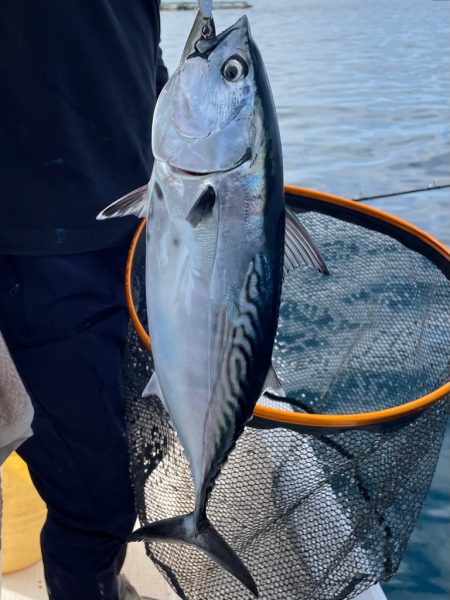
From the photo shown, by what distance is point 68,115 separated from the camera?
142 centimetres

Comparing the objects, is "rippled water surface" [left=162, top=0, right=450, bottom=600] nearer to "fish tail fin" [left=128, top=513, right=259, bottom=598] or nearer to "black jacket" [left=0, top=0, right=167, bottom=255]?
"fish tail fin" [left=128, top=513, right=259, bottom=598]

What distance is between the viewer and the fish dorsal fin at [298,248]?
44.1 inches

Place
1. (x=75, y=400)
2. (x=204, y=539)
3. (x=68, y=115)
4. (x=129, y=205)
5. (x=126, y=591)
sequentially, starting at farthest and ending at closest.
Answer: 1. (x=126, y=591)
2. (x=75, y=400)
3. (x=68, y=115)
4. (x=204, y=539)
5. (x=129, y=205)

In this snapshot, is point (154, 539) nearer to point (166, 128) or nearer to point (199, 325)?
point (199, 325)

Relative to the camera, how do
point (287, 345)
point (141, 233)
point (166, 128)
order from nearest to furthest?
point (166, 128) < point (141, 233) < point (287, 345)

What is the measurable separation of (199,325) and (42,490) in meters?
0.82

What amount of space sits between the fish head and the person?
0.47 metres

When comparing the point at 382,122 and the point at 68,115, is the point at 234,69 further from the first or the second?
the point at 382,122

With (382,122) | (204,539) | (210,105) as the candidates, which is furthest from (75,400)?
(382,122)

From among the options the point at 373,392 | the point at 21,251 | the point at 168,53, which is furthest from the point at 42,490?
the point at 168,53

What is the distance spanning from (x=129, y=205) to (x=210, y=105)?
0.23 meters

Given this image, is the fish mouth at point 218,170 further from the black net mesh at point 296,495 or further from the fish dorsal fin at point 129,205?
the black net mesh at point 296,495

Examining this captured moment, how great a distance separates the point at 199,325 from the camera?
1076mm

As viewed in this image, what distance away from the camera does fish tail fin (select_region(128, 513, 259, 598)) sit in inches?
48.7
